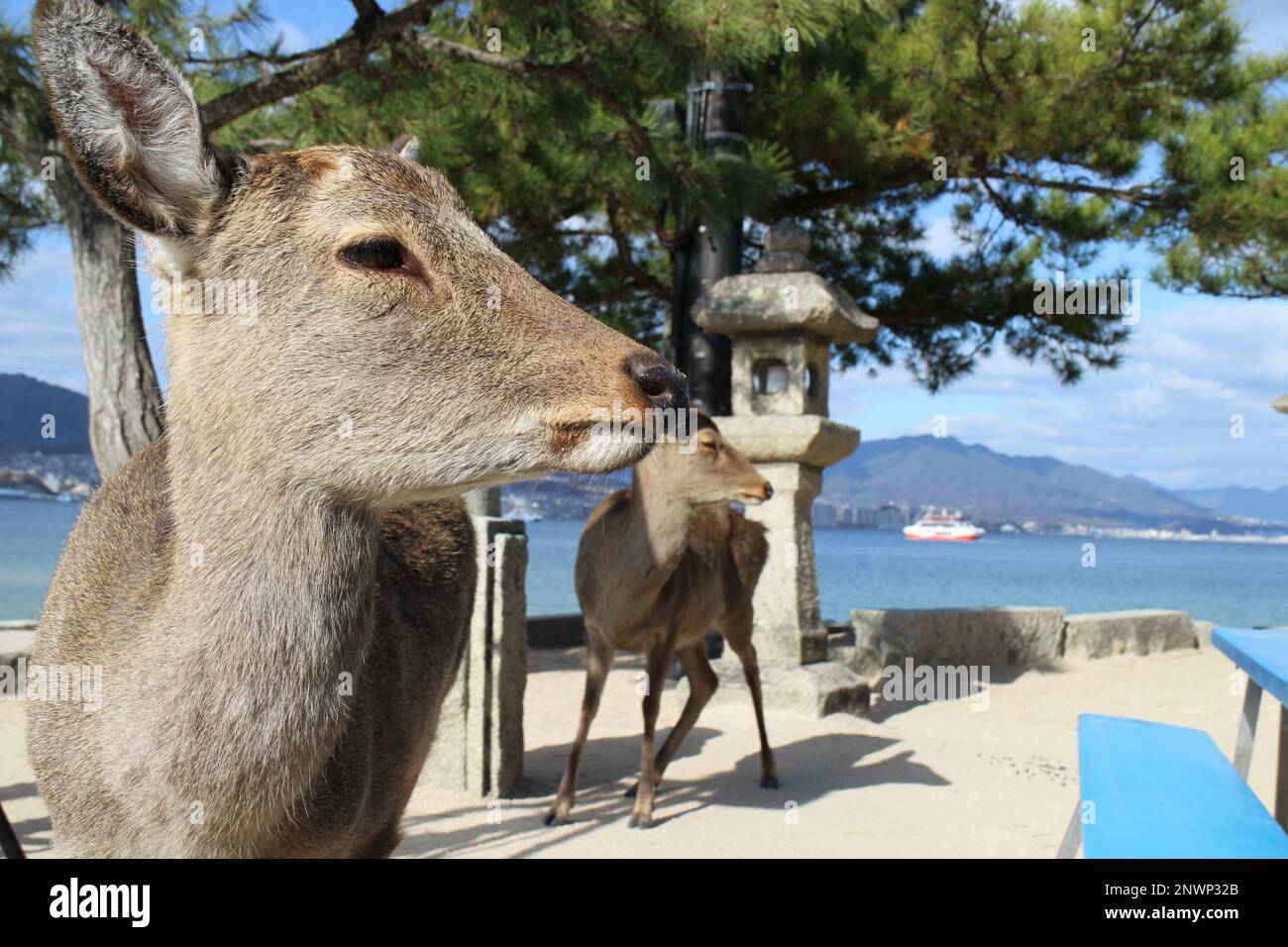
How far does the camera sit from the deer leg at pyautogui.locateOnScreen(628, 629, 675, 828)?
5141 millimetres

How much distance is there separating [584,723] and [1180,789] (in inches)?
121

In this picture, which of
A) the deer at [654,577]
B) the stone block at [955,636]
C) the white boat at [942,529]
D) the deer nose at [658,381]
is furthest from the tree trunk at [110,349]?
the white boat at [942,529]

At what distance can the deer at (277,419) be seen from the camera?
186 centimetres

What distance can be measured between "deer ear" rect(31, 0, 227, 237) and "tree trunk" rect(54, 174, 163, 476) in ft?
13.3

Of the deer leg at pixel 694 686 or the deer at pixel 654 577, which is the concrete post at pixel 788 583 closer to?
the deer leg at pixel 694 686

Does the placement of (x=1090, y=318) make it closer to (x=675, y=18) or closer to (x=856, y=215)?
(x=856, y=215)

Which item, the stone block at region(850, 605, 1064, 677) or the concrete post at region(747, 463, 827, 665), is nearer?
the concrete post at region(747, 463, 827, 665)

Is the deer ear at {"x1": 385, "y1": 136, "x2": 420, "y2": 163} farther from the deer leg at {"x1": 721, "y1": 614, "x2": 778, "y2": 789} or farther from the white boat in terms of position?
the white boat

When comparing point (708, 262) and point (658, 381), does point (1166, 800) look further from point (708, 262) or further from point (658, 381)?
point (708, 262)

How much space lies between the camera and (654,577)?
17.5 ft

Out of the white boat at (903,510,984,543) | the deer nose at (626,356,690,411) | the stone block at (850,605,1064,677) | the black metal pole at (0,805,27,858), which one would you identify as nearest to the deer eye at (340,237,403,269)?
the deer nose at (626,356,690,411)

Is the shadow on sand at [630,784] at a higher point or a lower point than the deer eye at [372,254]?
lower
